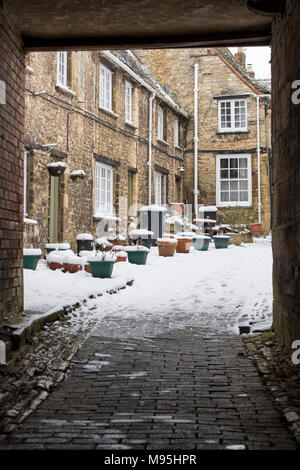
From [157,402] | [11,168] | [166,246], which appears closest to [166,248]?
[166,246]

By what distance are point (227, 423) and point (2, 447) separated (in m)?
1.40

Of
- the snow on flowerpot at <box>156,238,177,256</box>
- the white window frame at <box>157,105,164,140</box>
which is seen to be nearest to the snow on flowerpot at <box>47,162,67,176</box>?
the snow on flowerpot at <box>156,238,177,256</box>

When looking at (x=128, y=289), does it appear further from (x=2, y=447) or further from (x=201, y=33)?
(x=2, y=447)

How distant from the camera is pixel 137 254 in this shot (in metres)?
12.6

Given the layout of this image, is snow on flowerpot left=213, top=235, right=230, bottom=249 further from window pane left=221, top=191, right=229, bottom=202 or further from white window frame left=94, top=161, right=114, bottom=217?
window pane left=221, top=191, right=229, bottom=202

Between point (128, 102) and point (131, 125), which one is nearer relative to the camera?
point (131, 125)

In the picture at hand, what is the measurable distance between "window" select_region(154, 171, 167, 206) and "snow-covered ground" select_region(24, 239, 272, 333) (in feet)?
26.6

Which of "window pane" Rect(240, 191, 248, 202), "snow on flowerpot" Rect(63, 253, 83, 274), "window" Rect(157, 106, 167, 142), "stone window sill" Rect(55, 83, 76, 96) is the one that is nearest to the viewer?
"snow on flowerpot" Rect(63, 253, 83, 274)

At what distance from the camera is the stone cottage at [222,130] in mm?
23125

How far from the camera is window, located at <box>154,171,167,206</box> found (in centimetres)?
2092

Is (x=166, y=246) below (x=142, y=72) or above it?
below

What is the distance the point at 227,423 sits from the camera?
3.31 meters

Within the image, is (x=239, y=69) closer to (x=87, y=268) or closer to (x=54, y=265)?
(x=87, y=268)

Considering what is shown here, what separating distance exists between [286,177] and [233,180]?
18872 millimetres
